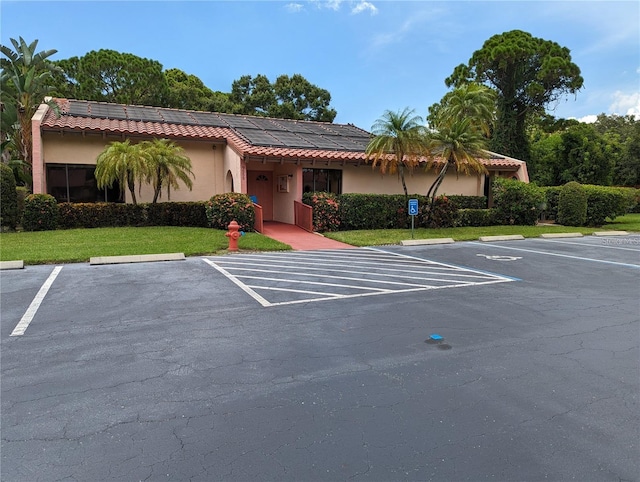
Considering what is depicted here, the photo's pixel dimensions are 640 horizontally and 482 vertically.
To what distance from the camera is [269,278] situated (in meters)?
8.59

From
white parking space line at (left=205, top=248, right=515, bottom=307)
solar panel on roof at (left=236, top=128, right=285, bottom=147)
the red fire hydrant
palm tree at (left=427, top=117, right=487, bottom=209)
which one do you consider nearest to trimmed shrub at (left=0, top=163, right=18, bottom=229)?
the red fire hydrant

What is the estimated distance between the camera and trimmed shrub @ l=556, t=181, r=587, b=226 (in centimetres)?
2067

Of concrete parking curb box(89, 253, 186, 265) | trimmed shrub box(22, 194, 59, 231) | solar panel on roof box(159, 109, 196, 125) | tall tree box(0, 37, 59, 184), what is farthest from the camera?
solar panel on roof box(159, 109, 196, 125)

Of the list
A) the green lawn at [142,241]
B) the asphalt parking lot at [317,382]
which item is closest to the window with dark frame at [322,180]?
the green lawn at [142,241]

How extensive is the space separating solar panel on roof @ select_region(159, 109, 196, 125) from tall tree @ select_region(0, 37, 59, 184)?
4725 mm

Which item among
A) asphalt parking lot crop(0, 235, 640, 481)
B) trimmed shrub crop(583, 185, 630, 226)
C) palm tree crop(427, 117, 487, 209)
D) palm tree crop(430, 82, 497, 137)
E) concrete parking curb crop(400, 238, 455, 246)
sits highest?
palm tree crop(430, 82, 497, 137)

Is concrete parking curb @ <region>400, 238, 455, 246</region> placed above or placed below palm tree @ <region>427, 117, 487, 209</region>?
below

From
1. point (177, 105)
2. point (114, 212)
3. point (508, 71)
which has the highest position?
point (508, 71)

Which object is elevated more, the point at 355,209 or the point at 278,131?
the point at 278,131

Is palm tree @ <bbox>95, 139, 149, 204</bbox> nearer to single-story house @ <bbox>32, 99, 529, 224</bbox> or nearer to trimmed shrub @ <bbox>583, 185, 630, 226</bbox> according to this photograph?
single-story house @ <bbox>32, 99, 529, 224</bbox>

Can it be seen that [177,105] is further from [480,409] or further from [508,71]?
[480,409]

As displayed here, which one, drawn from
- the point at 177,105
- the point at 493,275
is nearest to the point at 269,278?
the point at 493,275

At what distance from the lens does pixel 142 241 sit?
41.1ft

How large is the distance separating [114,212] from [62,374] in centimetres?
1301
